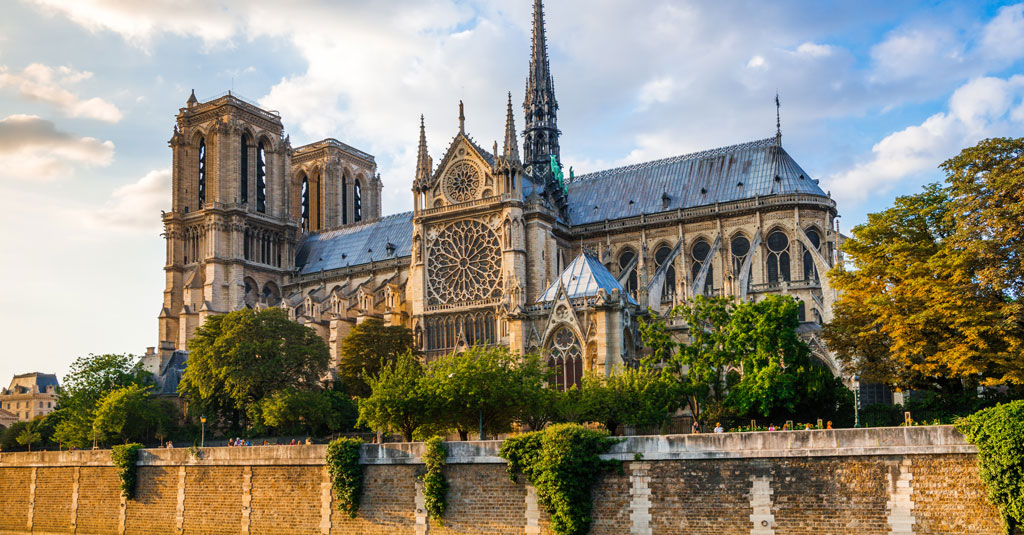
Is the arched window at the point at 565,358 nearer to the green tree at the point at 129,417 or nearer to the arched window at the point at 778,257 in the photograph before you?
the arched window at the point at 778,257

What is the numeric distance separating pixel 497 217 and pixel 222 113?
30324 millimetres

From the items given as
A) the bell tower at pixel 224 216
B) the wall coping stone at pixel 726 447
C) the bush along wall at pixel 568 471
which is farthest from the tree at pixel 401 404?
the bell tower at pixel 224 216

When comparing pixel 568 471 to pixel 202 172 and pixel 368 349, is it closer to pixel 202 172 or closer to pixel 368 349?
pixel 368 349

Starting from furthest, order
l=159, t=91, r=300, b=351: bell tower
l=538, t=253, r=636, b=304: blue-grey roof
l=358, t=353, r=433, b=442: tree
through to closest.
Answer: l=159, t=91, r=300, b=351: bell tower, l=538, t=253, r=636, b=304: blue-grey roof, l=358, t=353, r=433, b=442: tree

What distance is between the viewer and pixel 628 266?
65.1m

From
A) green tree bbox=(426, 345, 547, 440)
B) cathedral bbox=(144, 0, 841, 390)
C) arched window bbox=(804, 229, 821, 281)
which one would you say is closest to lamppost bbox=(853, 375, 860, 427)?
cathedral bbox=(144, 0, 841, 390)

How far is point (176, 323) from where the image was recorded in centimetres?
8100

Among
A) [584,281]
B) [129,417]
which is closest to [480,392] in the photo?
[584,281]

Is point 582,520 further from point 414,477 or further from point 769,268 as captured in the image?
point 769,268

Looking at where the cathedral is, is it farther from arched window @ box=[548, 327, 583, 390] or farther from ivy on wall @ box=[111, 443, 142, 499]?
ivy on wall @ box=[111, 443, 142, 499]

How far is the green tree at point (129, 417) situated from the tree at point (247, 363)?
2.10 metres

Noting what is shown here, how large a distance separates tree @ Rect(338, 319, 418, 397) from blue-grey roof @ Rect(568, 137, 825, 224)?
14.6 metres

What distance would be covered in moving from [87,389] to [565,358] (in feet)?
100

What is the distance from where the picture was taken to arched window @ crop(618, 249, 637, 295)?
65125mm
